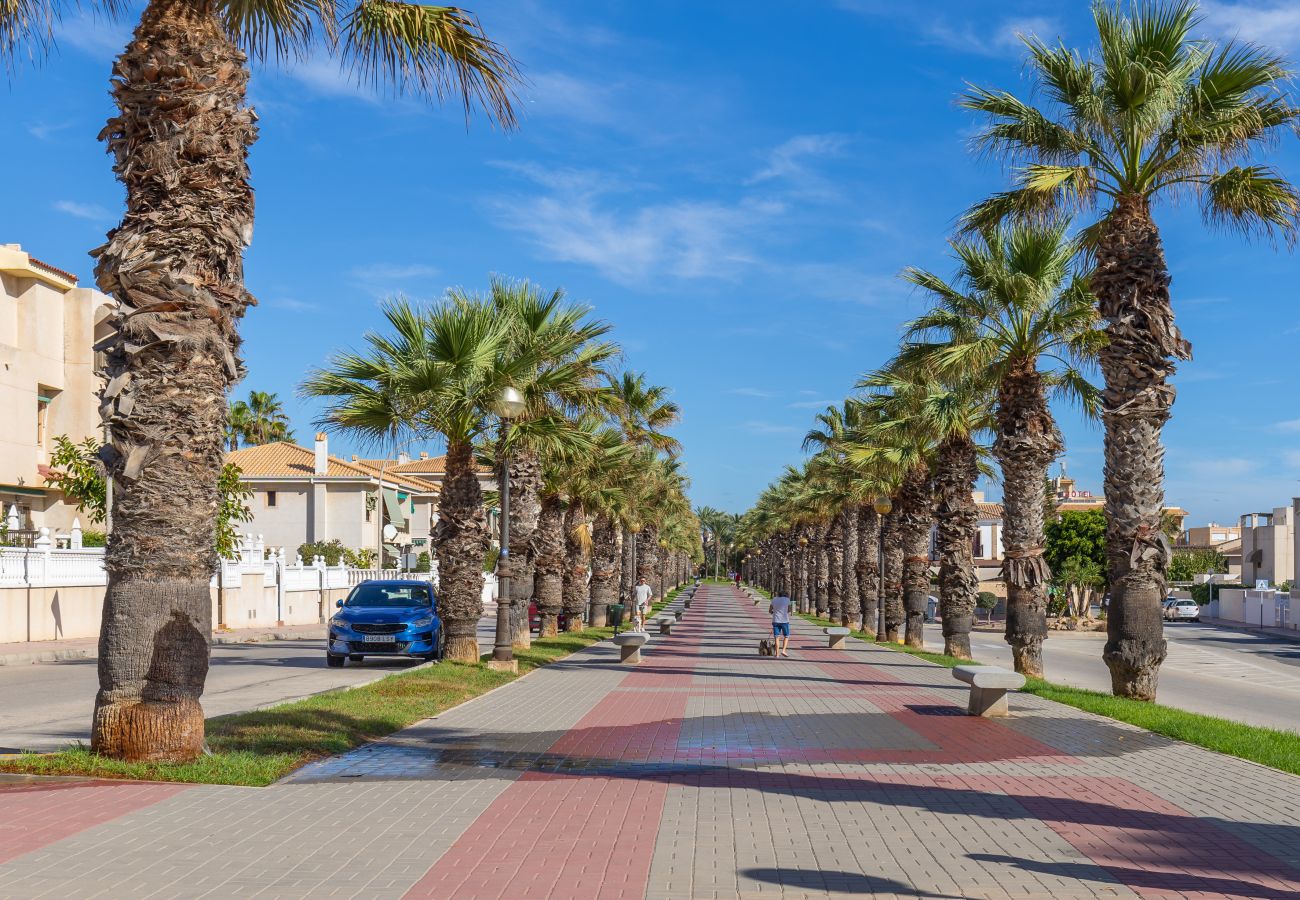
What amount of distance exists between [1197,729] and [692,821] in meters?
7.00

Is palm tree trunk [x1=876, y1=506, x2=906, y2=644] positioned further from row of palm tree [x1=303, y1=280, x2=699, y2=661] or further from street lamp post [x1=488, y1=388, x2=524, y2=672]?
street lamp post [x1=488, y1=388, x2=524, y2=672]

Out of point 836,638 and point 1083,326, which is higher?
point 1083,326

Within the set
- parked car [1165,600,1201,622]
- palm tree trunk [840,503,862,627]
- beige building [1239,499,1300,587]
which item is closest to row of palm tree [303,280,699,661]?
palm tree trunk [840,503,862,627]

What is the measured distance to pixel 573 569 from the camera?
3881 centimetres

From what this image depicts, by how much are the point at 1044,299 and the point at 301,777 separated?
48.5 ft

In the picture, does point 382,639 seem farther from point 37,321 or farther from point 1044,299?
point 37,321

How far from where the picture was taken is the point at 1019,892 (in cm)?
605

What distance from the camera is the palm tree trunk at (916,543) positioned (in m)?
32.0

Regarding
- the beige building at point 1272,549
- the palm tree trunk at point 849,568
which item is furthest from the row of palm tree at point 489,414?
the beige building at point 1272,549

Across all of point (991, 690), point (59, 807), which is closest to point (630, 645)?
point (991, 690)

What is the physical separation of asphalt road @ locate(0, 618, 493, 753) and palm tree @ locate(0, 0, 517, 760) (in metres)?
2.66

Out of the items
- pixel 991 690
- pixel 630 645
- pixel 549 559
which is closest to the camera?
pixel 991 690

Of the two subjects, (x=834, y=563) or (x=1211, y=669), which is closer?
(x=1211, y=669)

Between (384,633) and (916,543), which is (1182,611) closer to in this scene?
(916,543)
